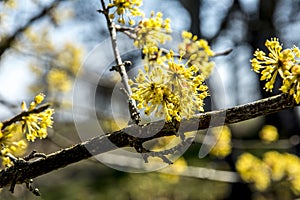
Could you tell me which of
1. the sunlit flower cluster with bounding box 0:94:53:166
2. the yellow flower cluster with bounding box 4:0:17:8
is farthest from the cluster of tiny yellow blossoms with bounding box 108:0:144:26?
the yellow flower cluster with bounding box 4:0:17:8

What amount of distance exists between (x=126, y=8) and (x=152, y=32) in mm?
127

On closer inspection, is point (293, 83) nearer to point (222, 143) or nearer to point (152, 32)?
point (152, 32)

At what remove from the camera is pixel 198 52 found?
149 centimetres

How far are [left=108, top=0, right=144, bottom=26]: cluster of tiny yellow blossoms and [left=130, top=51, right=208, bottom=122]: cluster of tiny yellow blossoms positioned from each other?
0.25 m

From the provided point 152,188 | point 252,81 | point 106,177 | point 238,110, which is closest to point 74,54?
point 152,188

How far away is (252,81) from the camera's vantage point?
28.5 ft

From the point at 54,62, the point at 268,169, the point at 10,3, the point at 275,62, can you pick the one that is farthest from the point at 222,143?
the point at 275,62

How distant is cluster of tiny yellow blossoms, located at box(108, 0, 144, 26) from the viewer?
1.35m

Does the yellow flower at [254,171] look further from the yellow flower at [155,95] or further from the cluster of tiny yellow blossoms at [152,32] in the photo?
the yellow flower at [155,95]

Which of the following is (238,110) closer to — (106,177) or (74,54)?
(74,54)

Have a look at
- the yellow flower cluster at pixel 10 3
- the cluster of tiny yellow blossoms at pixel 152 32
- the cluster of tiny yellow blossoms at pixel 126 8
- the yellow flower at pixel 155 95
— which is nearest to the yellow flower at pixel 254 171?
the yellow flower cluster at pixel 10 3

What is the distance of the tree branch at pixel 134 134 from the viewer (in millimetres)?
1106

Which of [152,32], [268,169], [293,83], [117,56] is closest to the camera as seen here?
[293,83]

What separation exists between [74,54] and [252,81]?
5.25 metres
